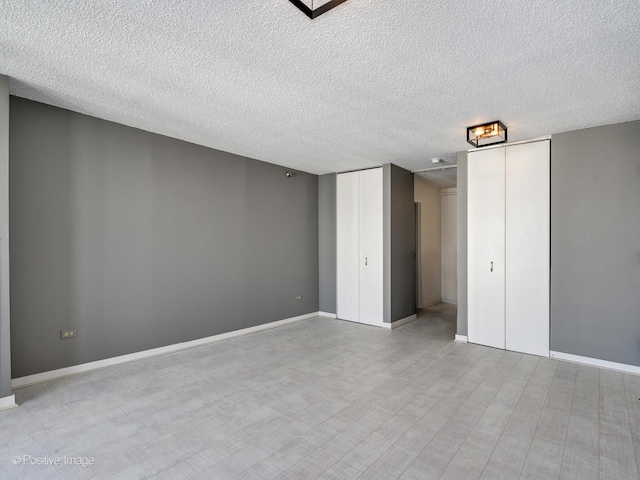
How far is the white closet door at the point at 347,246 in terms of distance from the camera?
611 cm

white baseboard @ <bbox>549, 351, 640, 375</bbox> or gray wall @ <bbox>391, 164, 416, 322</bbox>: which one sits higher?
gray wall @ <bbox>391, 164, 416, 322</bbox>

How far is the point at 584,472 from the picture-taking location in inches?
81.4

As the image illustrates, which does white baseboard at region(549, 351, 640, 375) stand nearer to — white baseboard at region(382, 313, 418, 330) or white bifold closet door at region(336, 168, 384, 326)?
white baseboard at region(382, 313, 418, 330)

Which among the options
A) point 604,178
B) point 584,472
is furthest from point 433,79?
point 584,472

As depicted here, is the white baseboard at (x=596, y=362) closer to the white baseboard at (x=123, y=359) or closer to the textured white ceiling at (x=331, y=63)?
the textured white ceiling at (x=331, y=63)

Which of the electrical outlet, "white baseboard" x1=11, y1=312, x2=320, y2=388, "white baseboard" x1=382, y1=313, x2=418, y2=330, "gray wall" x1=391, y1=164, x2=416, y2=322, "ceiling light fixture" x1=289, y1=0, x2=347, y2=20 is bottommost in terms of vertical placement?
"white baseboard" x1=382, y1=313, x2=418, y2=330

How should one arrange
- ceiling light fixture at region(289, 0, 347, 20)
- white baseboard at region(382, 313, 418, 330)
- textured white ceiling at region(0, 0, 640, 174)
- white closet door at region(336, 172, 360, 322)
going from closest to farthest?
1. ceiling light fixture at region(289, 0, 347, 20)
2. textured white ceiling at region(0, 0, 640, 174)
3. white baseboard at region(382, 313, 418, 330)
4. white closet door at region(336, 172, 360, 322)

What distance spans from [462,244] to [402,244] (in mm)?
1250

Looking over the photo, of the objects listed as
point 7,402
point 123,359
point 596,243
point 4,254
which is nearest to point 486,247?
point 596,243

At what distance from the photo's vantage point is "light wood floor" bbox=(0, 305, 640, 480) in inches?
83.0

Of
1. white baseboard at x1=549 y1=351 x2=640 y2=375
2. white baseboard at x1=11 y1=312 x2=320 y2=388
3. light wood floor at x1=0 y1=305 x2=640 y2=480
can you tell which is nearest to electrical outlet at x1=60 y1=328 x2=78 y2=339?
white baseboard at x1=11 y1=312 x2=320 y2=388

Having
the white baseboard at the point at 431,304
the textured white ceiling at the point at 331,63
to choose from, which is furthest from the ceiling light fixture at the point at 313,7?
the white baseboard at the point at 431,304

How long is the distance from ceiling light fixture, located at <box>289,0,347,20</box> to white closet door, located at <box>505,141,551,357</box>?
361 centimetres

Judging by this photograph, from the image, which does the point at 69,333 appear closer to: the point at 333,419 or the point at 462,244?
the point at 333,419
